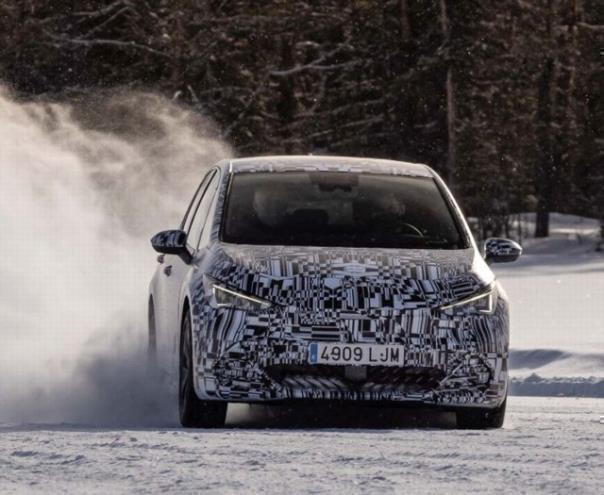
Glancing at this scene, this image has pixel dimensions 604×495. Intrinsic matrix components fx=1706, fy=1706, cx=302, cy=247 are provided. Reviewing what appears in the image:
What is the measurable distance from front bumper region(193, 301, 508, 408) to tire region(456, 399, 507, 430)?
0.27 metres

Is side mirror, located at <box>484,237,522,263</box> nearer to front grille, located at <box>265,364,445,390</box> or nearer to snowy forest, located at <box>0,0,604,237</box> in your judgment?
front grille, located at <box>265,364,445,390</box>

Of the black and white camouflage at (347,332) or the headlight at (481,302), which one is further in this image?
the headlight at (481,302)

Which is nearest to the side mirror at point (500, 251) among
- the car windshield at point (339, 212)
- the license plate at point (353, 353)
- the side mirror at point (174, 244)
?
the car windshield at point (339, 212)

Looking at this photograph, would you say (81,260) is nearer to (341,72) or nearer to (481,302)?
(481,302)

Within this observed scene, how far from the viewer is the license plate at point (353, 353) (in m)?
7.82

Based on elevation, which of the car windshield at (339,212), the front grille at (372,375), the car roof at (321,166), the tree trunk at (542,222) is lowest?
the tree trunk at (542,222)

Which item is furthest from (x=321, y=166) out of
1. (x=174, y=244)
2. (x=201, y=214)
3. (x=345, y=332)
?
(x=345, y=332)

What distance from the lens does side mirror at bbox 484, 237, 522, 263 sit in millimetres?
9117

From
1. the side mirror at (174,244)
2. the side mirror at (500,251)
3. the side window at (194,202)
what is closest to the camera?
the side mirror at (174,244)

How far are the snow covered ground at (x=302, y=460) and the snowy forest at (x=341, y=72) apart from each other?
1253 inches

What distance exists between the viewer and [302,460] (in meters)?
6.45

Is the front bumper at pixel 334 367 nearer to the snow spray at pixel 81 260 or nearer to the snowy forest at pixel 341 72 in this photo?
the snow spray at pixel 81 260

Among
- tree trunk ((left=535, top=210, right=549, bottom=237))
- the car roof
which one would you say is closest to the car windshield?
the car roof

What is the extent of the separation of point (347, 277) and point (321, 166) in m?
1.68
